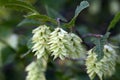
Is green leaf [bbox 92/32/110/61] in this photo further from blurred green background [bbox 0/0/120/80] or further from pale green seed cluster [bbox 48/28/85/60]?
blurred green background [bbox 0/0/120/80]

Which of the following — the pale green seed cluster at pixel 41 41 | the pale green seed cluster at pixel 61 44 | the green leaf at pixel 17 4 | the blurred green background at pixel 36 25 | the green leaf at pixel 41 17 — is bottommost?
the pale green seed cluster at pixel 61 44

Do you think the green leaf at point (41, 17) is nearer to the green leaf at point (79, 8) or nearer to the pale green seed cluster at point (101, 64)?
the green leaf at point (79, 8)

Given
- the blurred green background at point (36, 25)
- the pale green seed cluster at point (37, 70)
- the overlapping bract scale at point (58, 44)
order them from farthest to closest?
1. the blurred green background at point (36, 25)
2. the pale green seed cluster at point (37, 70)
3. the overlapping bract scale at point (58, 44)

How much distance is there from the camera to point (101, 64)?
7.42 feet

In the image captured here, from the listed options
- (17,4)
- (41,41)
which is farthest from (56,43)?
(17,4)

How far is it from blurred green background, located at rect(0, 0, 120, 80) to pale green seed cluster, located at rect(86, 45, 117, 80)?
0.88 ft

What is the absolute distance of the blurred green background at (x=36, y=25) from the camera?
3.24 metres

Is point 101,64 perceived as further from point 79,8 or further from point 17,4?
point 17,4

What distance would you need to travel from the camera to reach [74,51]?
90.7 inches

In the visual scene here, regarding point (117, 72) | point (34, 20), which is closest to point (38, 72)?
point (34, 20)

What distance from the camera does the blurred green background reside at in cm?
324

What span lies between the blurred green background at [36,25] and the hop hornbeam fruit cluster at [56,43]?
0.21 m

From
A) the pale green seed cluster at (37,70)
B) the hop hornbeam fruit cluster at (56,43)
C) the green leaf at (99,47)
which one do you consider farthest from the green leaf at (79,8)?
the pale green seed cluster at (37,70)

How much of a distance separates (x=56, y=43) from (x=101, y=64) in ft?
0.84
